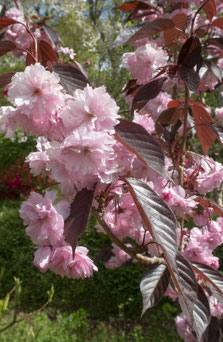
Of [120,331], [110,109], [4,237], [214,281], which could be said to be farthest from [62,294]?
[110,109]

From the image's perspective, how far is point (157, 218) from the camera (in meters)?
0.57

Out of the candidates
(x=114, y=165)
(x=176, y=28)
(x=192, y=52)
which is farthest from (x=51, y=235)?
(x=176, y=28)

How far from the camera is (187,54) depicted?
963 millimetres

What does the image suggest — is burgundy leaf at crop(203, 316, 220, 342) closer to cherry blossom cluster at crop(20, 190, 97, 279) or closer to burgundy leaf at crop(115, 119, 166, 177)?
cherry blossom cluster at crop(20, 190, 97, 279)

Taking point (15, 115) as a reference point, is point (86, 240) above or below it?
below

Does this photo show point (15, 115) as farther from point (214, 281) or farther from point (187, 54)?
point (214, 281)

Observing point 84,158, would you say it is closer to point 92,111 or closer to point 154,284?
point 92,111

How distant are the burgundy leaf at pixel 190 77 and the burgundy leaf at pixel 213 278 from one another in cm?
50

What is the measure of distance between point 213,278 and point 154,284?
17 centimetres

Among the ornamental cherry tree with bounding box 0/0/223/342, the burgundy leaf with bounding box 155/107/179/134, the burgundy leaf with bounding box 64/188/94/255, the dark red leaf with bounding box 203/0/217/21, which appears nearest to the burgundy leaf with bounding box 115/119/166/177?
the ornamental cherry tree with bounding box 0/0/223/342

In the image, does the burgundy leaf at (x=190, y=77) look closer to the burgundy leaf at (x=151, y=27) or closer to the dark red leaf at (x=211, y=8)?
the burgundy leaf at (x=151, y=27)

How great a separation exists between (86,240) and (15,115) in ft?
11.7

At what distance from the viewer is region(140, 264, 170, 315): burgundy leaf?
0.99m

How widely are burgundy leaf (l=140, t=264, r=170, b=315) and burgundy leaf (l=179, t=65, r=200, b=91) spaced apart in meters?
0.53
